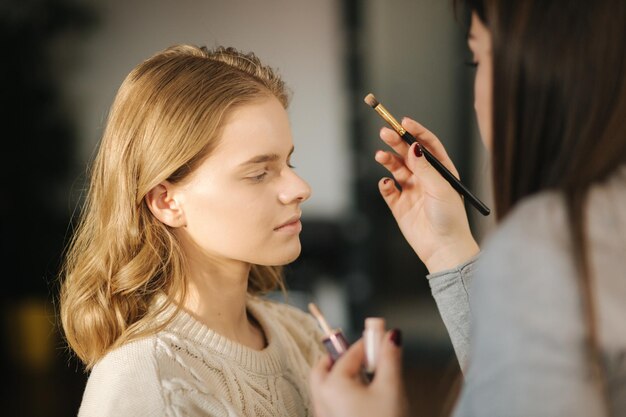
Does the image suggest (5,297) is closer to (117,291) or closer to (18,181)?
(18,181)

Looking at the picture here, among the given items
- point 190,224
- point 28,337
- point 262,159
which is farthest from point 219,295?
point 28,337

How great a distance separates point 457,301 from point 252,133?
39 centimetres

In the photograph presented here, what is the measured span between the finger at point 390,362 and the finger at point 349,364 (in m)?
0.02

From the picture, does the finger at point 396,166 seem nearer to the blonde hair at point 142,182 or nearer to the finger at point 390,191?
the finger at point 390,191

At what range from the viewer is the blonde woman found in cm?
99

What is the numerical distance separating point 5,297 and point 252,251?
2390 millimetres

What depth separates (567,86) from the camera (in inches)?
25.8

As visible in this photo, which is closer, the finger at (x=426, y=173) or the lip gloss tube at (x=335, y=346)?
the lip gloss tube at (x=335, y=346)

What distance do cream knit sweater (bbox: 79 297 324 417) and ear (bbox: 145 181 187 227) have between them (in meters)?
0.14

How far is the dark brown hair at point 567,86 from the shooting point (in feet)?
2.14

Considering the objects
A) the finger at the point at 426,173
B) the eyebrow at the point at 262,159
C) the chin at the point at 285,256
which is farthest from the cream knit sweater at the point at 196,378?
the finger at the point at 426,173

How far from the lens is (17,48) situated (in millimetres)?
3115

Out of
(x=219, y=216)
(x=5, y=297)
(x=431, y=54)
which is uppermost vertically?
(x=219, y=216)

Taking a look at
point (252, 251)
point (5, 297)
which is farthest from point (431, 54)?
point (252, 251)
